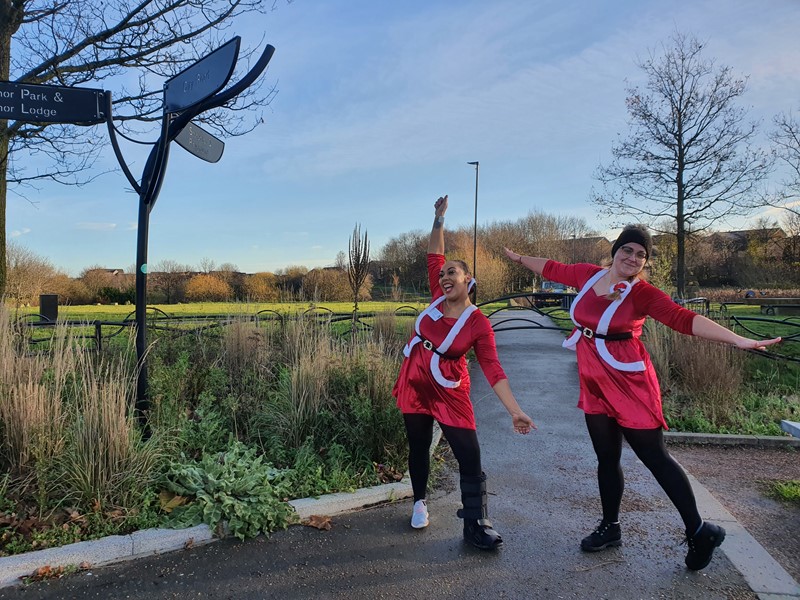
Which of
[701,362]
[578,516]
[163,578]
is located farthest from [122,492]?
[701,362]

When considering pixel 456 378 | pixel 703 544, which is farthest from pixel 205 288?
pixel 703 544

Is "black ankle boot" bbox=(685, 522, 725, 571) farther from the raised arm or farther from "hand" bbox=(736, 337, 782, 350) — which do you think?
the raised arm

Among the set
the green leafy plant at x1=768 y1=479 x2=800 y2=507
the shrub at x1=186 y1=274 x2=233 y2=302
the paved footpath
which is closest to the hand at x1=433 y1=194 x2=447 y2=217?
the paved footpath

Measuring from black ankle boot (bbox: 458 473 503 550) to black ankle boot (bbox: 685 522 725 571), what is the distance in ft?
3.25

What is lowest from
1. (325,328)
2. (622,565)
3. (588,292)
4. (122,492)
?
(622,565)

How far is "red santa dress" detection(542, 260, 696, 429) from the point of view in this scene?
271 centimetres

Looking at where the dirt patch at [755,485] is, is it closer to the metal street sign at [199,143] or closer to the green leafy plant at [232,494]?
the green leafy plant at [232,494]

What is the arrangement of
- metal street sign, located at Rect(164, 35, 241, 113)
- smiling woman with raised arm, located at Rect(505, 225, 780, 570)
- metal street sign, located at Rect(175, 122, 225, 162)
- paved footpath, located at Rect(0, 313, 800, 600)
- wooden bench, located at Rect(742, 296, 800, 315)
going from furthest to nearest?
1. wooden bench, located at Rect(742, 296, 800, 315)
2. metal street sign, located at Rect(175, 122, 225, 162)
3. metal street sign, located at Rect(164, 35, 241, 113)
4. smiling woman with raised arm, located at Rect(505, 225, 780, 570)
5. paved footpath, located at Rect(0, 313, 800, 600)

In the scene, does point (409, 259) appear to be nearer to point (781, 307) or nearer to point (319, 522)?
point (781, 307)

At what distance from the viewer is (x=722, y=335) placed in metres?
2.45

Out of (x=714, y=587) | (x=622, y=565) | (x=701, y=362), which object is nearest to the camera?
(x=714, y=587)

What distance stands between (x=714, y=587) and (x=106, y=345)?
232 inches

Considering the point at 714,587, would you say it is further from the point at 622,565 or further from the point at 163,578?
the point at 163,578

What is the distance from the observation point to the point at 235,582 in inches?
104
